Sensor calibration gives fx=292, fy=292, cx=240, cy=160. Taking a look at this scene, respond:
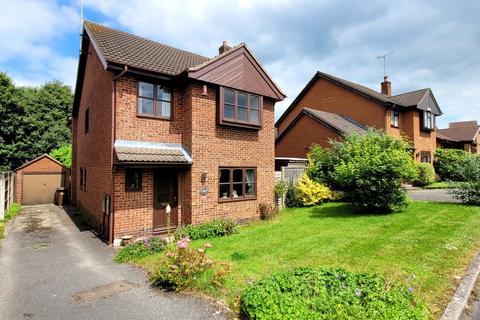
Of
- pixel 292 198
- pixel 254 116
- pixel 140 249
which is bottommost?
pixel 140 249

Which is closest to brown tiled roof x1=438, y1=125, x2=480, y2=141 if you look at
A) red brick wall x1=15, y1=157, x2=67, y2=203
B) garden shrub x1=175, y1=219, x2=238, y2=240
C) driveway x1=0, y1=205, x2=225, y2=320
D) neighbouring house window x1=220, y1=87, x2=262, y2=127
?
neighbouring house window x1=220, y1=87, x2=262, y2=127

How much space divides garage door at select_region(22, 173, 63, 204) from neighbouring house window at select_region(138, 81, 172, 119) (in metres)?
16.4


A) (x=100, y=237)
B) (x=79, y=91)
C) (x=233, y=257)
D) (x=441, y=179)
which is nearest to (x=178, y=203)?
(x=100, y=237)

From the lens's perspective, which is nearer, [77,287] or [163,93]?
[77,287]

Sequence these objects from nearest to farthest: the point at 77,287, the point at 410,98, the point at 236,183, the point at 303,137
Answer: the point at 77,287, the point at 236,183, the point at 303,137, the point at 410,98

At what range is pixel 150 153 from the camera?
418 inches

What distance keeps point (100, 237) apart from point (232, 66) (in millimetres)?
8756

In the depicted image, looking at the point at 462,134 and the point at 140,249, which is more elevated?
the point at 462,134

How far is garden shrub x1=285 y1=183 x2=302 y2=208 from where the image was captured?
15.6m

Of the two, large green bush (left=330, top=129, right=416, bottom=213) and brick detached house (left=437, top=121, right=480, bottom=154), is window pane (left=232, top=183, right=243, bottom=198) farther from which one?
brick detached house (left=437, top=121, right=480, bottom=154)

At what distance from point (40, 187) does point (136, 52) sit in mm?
16431

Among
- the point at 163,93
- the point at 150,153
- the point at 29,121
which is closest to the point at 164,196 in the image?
the point at 150,153

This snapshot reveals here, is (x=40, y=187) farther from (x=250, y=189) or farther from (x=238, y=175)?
(x=250, y=189)

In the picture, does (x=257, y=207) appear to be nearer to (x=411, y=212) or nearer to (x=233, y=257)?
(x=233, y=257)
